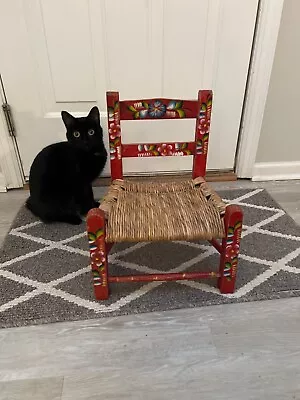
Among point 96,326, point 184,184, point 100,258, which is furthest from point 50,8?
point 96,326

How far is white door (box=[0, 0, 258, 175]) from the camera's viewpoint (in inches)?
52.4

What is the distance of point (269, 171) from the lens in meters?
1.72

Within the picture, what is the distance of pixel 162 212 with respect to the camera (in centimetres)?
94

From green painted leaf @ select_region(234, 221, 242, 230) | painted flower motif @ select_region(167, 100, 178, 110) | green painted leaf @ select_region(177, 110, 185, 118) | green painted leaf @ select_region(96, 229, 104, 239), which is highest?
painted flower motif @ select_region(167, 100, 178, 110)

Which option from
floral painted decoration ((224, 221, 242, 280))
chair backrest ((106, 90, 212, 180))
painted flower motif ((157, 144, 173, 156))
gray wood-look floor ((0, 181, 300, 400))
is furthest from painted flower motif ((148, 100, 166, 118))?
gray wood-look floor ((0, 181, 300, 400))

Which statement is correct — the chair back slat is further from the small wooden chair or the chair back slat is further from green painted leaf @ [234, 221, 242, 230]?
green painted leaf @ [234, 221, 242, 230]

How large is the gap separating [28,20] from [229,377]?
1.47 m

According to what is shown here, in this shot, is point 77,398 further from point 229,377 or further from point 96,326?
point 229,377

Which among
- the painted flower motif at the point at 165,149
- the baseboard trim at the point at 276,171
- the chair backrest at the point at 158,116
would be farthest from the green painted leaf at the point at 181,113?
the baseboard trim at the point at 276,171

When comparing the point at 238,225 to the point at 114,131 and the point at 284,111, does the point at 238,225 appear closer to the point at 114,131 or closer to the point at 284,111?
the point at 114,131

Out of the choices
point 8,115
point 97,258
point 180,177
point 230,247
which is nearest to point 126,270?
point 97,258

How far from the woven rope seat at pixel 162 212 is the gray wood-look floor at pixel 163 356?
27cm

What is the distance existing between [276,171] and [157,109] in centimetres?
95

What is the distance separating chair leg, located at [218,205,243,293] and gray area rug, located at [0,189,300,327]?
0.17 ft
